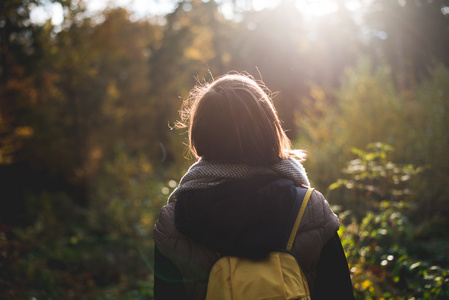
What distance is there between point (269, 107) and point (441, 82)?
669cm

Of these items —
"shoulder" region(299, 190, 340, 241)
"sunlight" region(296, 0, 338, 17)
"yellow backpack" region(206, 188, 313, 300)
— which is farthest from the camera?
"sunlight" region(296, 0, 338, 17)

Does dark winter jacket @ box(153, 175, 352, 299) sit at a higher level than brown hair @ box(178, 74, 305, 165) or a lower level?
lower

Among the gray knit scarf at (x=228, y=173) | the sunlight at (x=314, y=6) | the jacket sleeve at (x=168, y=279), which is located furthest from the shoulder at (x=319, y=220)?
the sunlight at (x=314, y=6)

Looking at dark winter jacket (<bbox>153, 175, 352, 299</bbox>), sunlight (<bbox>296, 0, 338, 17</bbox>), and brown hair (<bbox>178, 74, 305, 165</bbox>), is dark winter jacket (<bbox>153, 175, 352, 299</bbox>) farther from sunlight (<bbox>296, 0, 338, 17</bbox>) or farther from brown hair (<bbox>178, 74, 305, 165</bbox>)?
sunlight (<bbox>296, 0, 338, 17</bbox>)

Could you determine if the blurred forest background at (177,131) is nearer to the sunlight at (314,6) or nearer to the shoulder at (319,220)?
the sunlight at (314,6)

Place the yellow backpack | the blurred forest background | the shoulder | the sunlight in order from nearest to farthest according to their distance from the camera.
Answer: the yellow backpack
the shoulder
the blurred forest background
the sunlight

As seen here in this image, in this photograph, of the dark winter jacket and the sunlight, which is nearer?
the dark winter jacket

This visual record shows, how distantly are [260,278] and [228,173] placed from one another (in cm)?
39

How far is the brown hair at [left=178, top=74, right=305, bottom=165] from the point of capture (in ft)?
4.50

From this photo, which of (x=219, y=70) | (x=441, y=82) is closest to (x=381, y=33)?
(x=219, y=70)

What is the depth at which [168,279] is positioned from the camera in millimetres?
1392

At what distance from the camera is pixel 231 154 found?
139 cm

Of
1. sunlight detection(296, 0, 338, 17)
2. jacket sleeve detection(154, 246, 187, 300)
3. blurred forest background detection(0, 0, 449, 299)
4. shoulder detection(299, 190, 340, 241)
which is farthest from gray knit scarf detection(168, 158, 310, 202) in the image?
sunlight detection(296, 0, 338, 17)

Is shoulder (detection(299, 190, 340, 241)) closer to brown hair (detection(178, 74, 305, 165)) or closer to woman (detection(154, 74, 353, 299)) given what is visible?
woman (detection(154, 74, 353, 299))
